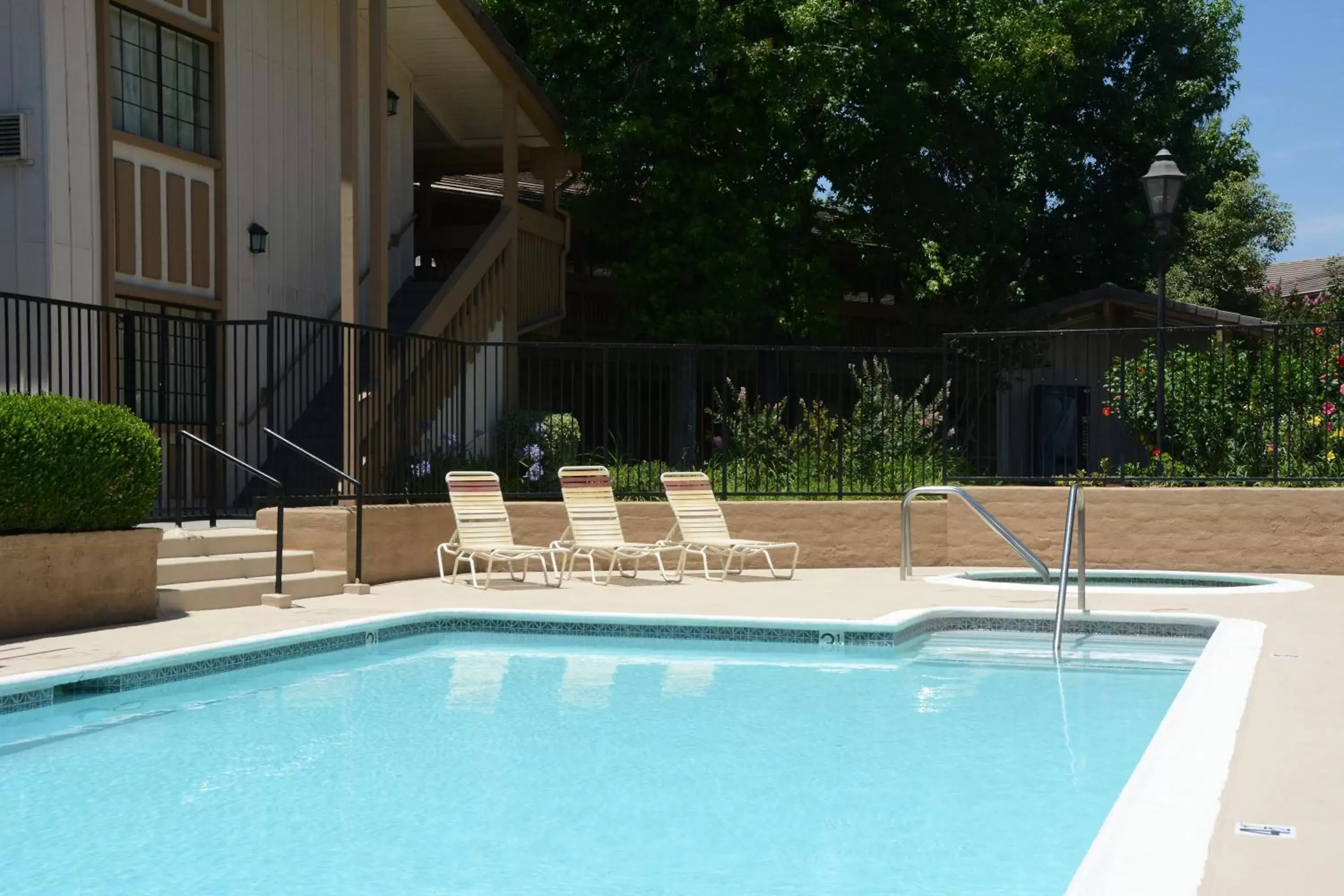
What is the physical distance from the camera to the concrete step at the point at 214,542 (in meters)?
11.3

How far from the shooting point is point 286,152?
16.8 m

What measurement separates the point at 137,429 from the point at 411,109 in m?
10.9

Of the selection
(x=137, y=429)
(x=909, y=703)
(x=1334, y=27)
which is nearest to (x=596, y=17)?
(x=137, y=429)

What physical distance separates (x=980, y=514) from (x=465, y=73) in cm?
1087

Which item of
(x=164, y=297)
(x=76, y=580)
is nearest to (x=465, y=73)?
(x=164, y=297)

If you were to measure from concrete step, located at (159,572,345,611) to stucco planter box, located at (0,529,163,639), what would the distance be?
0.41 m

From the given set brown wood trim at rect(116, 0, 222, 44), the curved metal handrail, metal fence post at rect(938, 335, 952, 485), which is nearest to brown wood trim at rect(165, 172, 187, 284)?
brown wood trim at rect(116, 0, 222, 44)

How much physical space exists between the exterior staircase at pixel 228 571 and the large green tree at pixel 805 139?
1075 cm

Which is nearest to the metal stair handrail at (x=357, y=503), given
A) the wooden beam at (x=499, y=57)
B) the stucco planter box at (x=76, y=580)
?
the stucco planter box at (x=76, y=580)

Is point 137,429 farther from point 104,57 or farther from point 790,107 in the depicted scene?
point 790,107

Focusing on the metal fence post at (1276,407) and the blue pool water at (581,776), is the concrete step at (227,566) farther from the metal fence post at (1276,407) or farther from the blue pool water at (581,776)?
the metal fence post at (1276,407)

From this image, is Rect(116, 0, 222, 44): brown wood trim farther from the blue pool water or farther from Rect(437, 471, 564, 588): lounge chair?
the blue pool water

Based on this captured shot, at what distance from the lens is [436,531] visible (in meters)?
14.2

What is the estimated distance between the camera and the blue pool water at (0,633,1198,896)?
5.05 m
